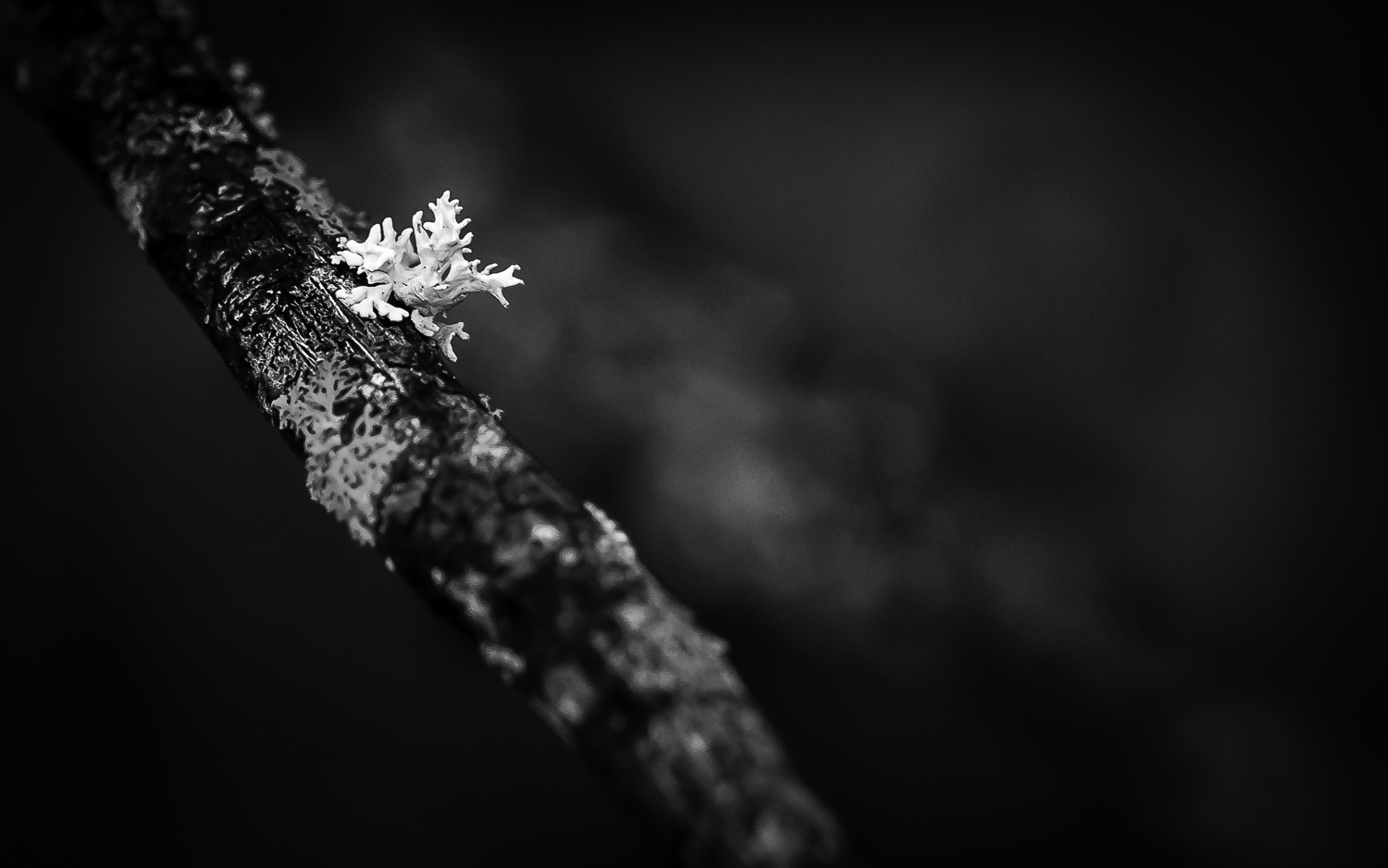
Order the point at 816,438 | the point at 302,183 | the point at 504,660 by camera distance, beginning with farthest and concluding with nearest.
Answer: the point at 816,438
the point at 302,183
the point at 504,660

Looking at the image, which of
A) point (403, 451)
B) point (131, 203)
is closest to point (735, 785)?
point (403, 451)

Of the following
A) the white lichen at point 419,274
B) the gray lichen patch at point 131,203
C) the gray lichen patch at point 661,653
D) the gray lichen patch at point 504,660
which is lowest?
the gray lichen patch at point 504,660

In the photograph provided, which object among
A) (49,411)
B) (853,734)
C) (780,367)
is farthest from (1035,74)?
(49,411)

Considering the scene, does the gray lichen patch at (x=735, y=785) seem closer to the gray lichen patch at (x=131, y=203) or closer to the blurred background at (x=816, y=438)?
the gray lichen patch at (x=131, y=203)

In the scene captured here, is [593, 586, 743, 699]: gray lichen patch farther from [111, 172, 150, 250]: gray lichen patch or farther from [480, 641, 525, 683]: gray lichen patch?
[111, 172, 150, 250]: gray lichen patch

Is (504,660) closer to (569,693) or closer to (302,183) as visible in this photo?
(569,693)

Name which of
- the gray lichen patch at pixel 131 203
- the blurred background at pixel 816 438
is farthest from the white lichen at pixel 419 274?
the blurred background at pixel 816 438

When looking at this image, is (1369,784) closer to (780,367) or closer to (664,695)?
(780,367)
